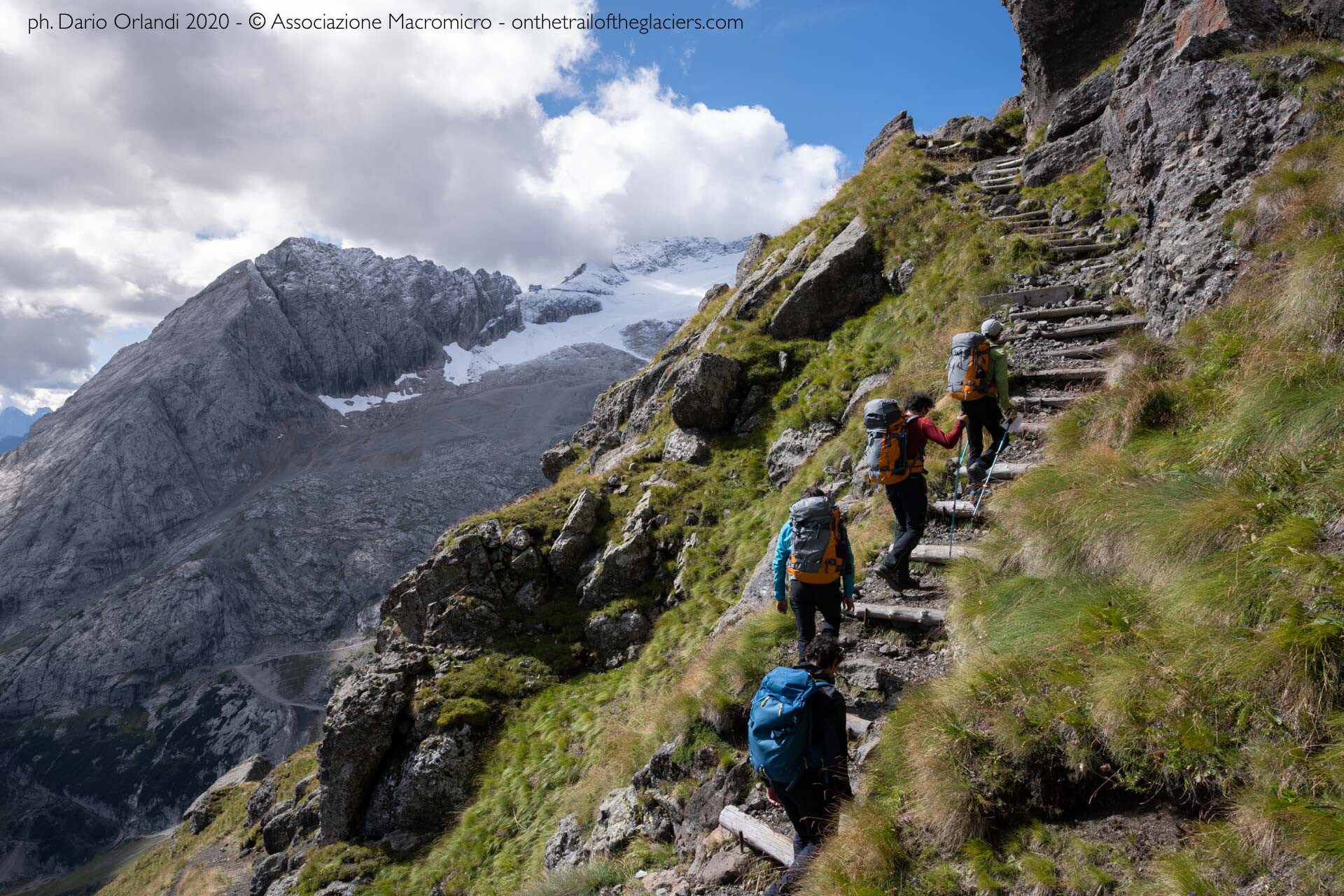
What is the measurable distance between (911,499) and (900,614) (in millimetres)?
1491

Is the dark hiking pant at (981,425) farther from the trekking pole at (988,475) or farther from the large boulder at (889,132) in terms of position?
the large boulder at (889,132)

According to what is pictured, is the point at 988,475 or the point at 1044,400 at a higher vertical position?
the point at 1044,400

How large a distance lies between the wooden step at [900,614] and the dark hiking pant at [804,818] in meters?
2.80

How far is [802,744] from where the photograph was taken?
5141mm

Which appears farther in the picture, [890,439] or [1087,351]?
[1087,351]

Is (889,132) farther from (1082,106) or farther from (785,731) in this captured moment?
(785,731)

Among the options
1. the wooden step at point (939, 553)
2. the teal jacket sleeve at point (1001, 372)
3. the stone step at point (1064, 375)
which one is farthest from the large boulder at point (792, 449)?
the wooden step at point (939, 553)

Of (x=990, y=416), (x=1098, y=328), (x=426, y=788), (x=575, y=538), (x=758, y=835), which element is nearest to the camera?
(x=758, y=835)

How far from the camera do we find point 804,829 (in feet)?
17.7

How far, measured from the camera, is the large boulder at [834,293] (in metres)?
19.5

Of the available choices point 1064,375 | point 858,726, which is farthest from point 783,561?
point 1064,375

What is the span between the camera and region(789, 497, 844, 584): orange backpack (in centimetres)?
710

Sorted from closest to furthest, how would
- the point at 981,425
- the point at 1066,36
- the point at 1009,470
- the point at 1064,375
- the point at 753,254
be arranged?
1. the point at 1009,470
2. the point at 981,425
3. the point at 1064,375
4. the point at 1066,36
5. the point at 753,254

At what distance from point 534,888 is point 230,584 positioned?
142175mm
